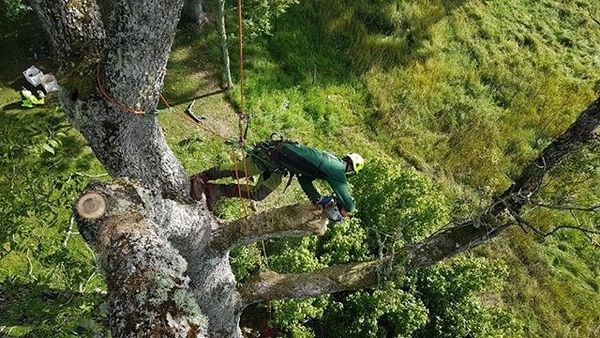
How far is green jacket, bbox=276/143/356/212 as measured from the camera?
693cm

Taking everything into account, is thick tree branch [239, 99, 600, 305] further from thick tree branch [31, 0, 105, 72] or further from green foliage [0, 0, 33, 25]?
green foliage [0, 0, 33, 25]

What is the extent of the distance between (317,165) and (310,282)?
4.33ft

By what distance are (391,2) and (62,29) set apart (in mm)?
10266

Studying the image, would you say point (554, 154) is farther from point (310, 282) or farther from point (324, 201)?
point (310, 282)

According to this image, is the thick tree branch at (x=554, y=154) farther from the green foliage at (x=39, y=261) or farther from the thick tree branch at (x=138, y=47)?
the green foliage at (x=39, y=261)

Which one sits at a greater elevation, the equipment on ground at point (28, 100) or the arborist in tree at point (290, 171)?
the arborist in tree at point (290, 171)

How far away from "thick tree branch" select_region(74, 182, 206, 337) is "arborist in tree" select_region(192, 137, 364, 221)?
6.94 ft

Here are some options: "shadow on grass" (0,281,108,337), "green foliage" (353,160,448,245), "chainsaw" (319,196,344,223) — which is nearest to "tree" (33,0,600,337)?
"chainsaw" (319,196,344,223)

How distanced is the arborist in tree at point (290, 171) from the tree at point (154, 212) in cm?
50

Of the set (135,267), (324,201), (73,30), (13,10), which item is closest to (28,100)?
(13,10)

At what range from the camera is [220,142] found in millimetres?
10930

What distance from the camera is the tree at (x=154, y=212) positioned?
3379 millimetres

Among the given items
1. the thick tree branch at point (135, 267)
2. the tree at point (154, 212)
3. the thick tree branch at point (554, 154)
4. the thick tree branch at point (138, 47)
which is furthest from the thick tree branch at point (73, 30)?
the thick tree branch at point (554, 154)

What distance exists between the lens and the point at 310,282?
6879 mm
